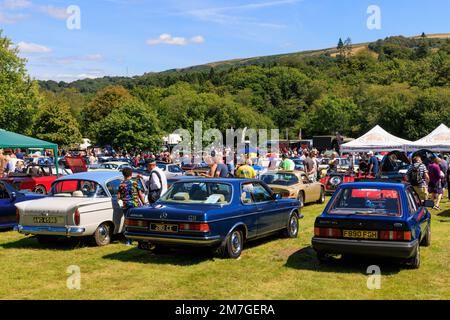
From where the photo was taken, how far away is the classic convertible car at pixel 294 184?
1586 centimetres

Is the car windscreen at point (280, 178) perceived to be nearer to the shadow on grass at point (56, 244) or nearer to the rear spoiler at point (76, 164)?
the shadow on grass at point (56, 244)

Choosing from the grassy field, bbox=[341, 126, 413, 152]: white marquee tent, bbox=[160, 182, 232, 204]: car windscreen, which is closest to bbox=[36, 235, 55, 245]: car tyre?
the grassy field

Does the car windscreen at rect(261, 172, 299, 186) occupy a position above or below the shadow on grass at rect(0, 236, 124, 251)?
above

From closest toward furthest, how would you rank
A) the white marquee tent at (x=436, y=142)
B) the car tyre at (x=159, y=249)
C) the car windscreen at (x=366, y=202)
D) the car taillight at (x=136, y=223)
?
the car windscreen at (x=366, y=202), the car taillight at (x=136, y=223), the car tyre at (x=159, y=249), the white marquee tent at (x=436, y=142)

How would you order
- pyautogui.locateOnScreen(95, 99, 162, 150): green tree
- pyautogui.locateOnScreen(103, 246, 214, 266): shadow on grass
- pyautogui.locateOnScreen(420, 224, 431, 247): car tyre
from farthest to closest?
1. pyautogui.locateOnScreen(95, 99, 162, 150): green tree
2. pyautogui.locateOnScreen(420, 224, 431, 247): car tyre
3. pyautogui.locateOnScreen(103, 246, 214, 266): shadow on grass

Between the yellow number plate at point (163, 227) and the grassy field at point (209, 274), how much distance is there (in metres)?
0.62

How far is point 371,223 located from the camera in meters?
7.57

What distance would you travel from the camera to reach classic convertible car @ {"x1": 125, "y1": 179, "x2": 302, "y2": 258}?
8164mm

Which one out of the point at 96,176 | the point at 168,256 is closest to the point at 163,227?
the point at 168,256

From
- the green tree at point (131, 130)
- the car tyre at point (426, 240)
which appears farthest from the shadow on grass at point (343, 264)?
the green tree at point (131, 130)

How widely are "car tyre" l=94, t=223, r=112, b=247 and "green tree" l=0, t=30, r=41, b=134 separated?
117 ft

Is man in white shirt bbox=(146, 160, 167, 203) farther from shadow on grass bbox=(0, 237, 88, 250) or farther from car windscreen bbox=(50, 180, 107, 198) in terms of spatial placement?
shadow on grass bbox=(0, 237, 88, 250)
